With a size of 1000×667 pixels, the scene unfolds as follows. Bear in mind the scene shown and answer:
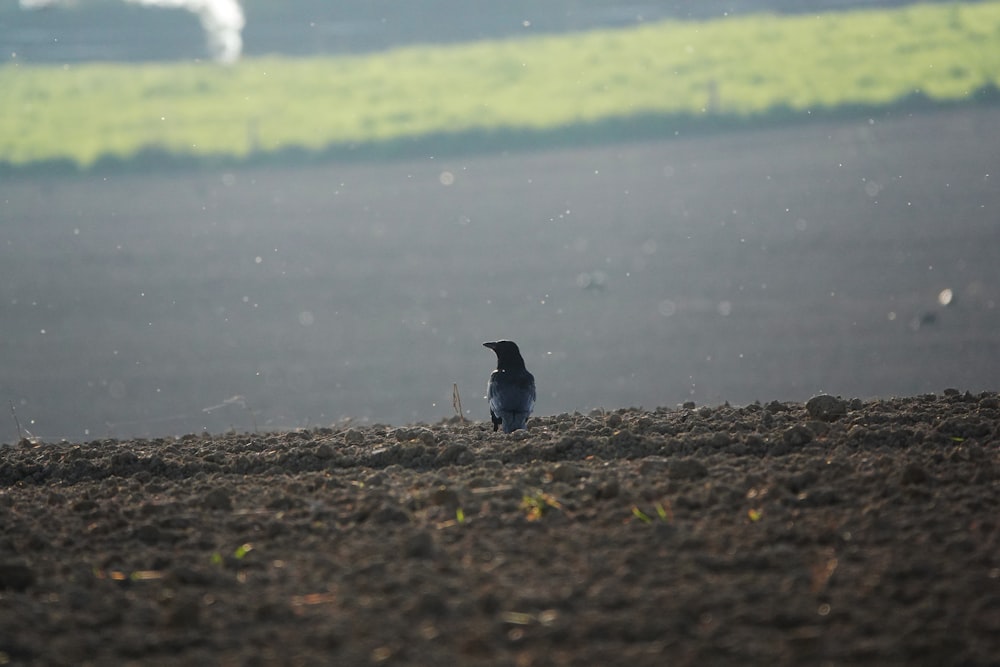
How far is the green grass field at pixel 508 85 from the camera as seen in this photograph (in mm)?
20469

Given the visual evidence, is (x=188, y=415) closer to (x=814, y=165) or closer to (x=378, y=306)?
(x=378, y=306)

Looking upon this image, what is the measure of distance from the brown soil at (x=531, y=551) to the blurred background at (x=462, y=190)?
3.50 meters

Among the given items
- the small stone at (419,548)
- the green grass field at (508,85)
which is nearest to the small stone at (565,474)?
the small stone at (419,548)

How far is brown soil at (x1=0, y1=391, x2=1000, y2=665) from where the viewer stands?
123 inches

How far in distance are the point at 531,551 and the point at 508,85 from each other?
744 inches

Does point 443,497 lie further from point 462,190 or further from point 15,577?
point 462,190

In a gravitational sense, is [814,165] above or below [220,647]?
above

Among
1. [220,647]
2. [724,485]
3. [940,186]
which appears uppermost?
[940,186]

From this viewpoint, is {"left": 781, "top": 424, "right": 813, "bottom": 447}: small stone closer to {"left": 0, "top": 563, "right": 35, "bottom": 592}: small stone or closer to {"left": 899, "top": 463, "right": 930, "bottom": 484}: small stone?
{"left": 899, "top": 463, "right": 930, "bottom": 484}: small stone

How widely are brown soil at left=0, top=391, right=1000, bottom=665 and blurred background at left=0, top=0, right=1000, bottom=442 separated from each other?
11.5 ft

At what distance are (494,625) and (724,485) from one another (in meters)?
1.49

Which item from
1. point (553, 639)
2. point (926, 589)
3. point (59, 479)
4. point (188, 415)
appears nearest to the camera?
point (553, 639)

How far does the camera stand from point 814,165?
17.5 meters

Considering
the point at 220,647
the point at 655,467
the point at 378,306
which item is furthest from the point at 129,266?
the point at 220,647
